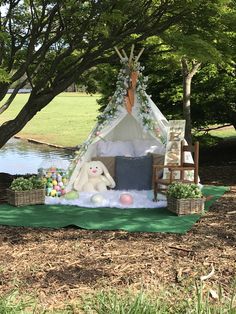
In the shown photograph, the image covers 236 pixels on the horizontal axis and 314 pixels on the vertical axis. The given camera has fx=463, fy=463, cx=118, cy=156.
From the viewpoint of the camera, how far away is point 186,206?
667 centimetres

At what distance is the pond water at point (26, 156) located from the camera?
14.3 m

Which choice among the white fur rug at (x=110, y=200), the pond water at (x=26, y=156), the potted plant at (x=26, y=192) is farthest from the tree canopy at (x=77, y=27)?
the pond water at (x=26, y=156)

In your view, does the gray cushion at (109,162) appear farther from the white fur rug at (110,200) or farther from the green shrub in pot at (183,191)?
the green shrub in pot at (183,191)

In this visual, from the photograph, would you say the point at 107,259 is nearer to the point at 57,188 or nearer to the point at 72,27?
the point at 57,188

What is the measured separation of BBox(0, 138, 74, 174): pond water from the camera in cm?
1427

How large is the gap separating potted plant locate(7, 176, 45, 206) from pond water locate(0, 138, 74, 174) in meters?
4.67

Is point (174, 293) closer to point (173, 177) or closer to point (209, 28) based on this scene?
point (173, 177)

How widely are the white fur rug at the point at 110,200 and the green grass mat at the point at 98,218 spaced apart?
16 centimetres

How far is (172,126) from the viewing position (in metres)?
7.89

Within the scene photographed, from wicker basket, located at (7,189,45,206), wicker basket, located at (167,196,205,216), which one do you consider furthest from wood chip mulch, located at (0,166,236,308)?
wicker basket, located at (7,189,45,206)

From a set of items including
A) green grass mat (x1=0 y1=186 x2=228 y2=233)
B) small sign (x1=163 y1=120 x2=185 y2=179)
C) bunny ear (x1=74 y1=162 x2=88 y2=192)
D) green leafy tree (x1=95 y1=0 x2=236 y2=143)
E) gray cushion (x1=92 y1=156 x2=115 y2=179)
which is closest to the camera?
green grass mat (x1=0 y1=186 x2=228 y2=233)

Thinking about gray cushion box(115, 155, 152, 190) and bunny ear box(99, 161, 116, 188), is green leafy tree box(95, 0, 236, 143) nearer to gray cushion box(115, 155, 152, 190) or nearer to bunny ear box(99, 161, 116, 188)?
gray cushion box(115, 155, 152, 190)

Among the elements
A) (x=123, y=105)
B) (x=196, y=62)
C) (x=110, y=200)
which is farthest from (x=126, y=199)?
(x=196, y=62)

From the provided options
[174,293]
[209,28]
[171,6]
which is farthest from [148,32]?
[174,293]
